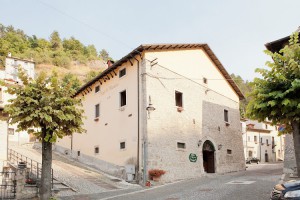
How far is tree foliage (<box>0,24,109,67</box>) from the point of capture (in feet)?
262

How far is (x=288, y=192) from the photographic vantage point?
23.0 ft

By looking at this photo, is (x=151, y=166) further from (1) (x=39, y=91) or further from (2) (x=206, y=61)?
(2) (x=206, y=61)

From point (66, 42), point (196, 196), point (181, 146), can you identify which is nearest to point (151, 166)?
point (181, 146)

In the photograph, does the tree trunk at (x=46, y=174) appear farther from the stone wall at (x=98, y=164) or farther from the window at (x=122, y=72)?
the window at (x=122, y=72)

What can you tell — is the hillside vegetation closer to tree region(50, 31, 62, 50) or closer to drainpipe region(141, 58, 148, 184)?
tree region(50, 31, 62, 50)

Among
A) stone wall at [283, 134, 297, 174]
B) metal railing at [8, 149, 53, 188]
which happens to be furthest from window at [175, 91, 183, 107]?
metal railing at [8, 149, 53, 188]

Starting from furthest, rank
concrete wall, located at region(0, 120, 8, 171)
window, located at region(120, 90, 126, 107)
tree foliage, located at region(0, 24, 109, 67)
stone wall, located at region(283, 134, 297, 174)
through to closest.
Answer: tree foliage, located at region(0, 24, 109, 67) → window, located at region(120, 90, 126, 107) → stone wall, located at region(283, 134, 297, 174) → concrete wall, located at region(0, 120, 8, 171)

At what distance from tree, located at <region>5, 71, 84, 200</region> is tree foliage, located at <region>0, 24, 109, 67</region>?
61.0 meters

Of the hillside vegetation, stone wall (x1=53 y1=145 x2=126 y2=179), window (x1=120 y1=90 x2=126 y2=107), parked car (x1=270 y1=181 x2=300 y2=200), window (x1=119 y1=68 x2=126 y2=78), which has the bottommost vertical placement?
stone wall (x1=53 y1=145 x2=126 y2=179)

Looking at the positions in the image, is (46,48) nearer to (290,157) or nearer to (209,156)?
(209,156)

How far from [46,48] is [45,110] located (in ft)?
298

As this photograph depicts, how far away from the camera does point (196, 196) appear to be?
11.8 m

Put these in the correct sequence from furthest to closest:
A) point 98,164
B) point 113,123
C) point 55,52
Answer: point 55,52
point 98,164
point 113,123

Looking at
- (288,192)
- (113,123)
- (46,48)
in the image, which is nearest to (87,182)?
(113,123)
